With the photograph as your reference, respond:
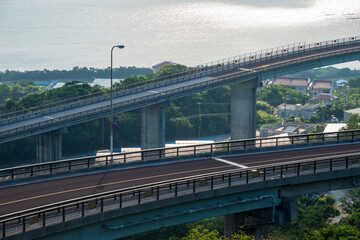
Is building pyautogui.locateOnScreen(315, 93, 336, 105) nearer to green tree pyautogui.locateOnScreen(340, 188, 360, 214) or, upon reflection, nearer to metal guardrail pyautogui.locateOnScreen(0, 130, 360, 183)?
green tree pyautogui.locateOnScreen(340, 188, 360, 214)

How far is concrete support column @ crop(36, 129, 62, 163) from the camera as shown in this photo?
65.2 meters

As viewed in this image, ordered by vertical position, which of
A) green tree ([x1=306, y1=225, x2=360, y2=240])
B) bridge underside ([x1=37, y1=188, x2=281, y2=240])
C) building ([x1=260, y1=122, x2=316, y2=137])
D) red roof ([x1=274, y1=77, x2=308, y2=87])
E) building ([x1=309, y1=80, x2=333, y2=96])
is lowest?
building ([x1=260, y1=122, x2=316, y2=137])

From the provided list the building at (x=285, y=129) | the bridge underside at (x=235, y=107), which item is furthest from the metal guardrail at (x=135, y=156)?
the building at (x=285, y=129)

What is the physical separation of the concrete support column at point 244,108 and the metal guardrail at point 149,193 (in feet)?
135

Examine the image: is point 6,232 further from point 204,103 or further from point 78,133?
point 204,103

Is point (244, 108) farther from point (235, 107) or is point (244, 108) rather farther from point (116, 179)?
point (116, 179)

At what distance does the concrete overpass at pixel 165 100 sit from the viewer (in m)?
65.0

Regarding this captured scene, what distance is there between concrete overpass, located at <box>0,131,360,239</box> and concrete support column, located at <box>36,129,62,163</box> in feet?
95.0

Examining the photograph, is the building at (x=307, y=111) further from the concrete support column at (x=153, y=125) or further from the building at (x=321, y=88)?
the concrete support column at (x=153, y=125)

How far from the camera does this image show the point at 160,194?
31.2 meters

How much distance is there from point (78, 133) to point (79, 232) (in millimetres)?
75312

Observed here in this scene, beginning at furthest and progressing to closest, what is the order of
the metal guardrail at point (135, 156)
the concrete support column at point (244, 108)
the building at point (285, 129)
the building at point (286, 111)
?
the building at point (286, 111), the building at point (285, 129), the concrete support column at point (244, 108), the metal guardrail at point (135, 156)

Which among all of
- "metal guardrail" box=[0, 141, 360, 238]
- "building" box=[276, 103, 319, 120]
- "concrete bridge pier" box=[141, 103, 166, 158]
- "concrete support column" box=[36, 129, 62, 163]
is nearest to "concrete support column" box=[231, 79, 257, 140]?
"concrete bridge pier" box=[141, 103, 166, 158]

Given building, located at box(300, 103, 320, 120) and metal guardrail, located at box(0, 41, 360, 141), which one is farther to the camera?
building, located at box(300, 103, 320, 120)
